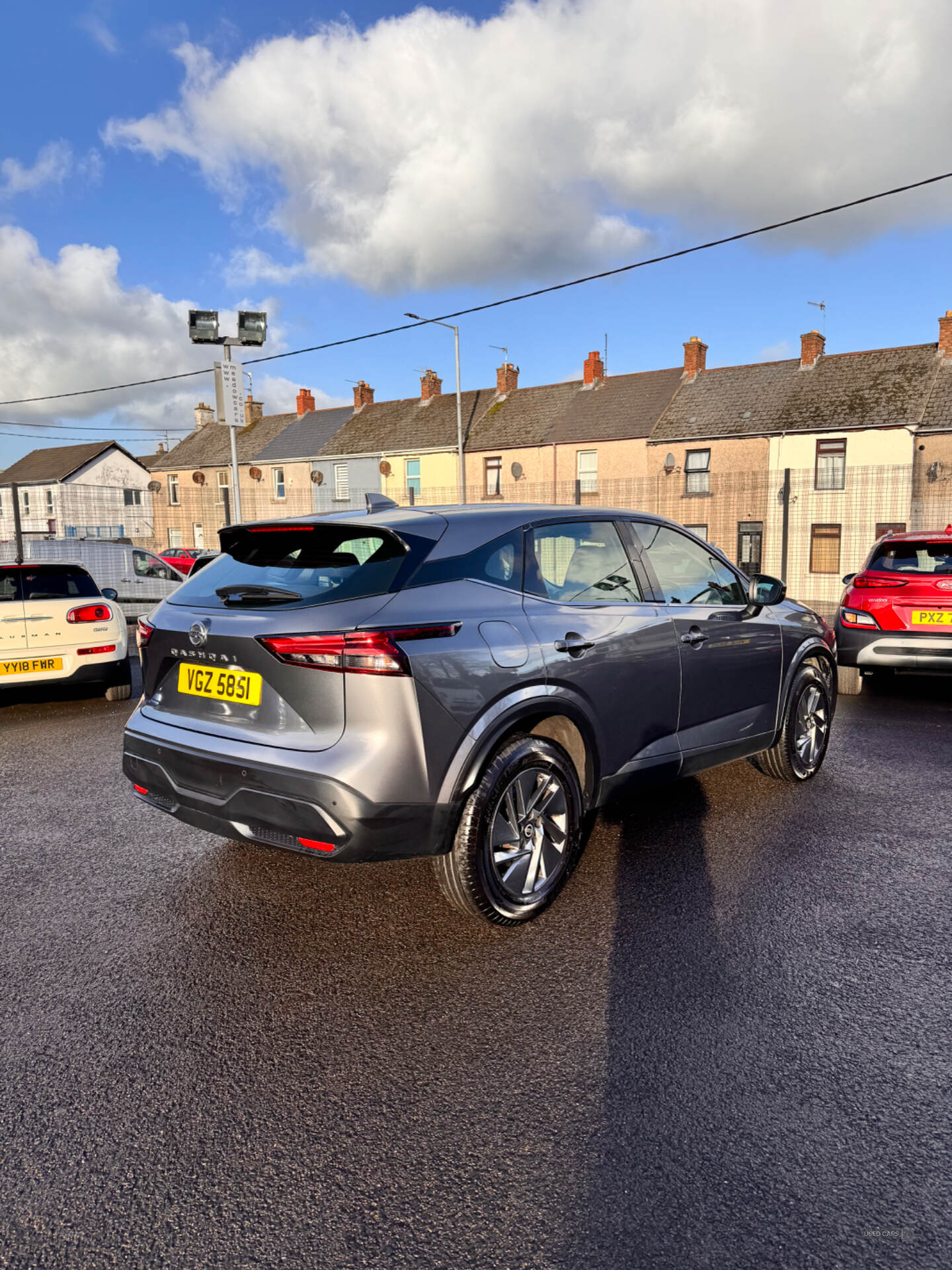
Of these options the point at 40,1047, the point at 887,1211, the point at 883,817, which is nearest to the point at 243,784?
the point at 40,1047

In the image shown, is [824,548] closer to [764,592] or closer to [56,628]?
[764,592]

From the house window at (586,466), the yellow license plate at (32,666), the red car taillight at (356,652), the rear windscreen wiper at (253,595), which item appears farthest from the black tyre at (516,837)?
the house window at (586,466)

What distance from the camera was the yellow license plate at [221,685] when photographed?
11.0 feet

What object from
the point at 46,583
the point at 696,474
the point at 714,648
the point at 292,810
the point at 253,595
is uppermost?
the point at 696,474

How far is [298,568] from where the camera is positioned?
11.6ft

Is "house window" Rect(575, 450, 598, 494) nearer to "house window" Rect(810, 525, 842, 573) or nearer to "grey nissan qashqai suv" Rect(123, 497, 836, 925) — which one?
"house window" Rect(810, 525, 842, 573)

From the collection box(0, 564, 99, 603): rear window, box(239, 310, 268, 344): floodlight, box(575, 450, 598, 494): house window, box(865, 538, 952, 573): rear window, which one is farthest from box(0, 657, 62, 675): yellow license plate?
box(575, 450, 598, 494): house window

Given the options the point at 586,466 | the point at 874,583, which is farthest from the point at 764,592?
the point at 586,466

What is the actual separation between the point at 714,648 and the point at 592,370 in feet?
113

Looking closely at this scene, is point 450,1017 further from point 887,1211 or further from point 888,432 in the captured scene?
point 888,432

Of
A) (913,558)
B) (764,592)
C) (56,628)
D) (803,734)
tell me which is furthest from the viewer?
(913,558)

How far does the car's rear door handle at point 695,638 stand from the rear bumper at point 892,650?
4.46 metres

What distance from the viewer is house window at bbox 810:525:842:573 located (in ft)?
94.0

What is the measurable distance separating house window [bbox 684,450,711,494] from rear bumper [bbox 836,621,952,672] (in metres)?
23.8
